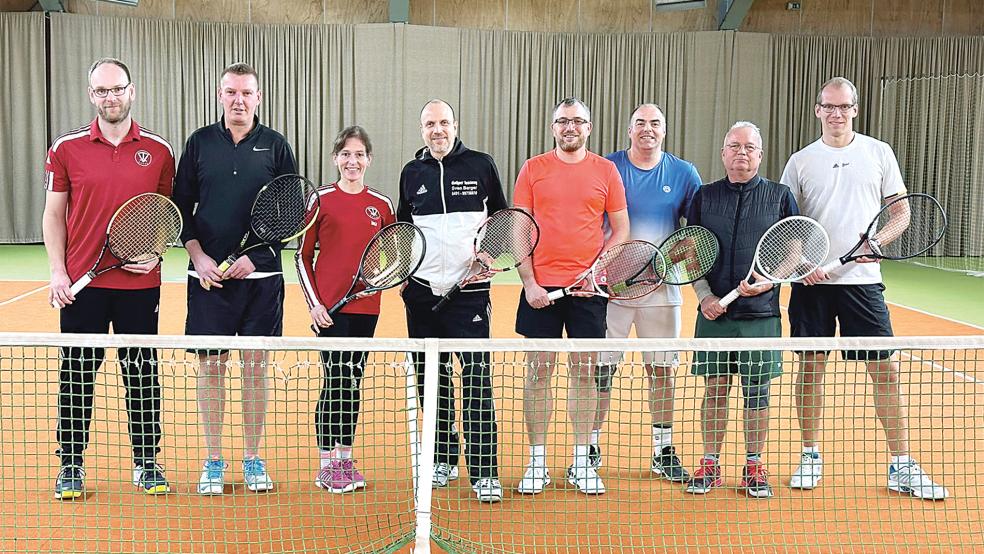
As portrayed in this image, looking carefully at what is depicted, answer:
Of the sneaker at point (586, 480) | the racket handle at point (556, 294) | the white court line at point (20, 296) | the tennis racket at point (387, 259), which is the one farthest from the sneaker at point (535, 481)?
the white court line at point (20, 296)

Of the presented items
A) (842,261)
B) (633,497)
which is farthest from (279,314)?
(842,261)

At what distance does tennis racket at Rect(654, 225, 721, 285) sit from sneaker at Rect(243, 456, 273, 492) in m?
2.03

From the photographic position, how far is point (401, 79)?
15781 mm

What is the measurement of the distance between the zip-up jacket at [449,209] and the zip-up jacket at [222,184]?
2.11ft

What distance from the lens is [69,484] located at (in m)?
3.99

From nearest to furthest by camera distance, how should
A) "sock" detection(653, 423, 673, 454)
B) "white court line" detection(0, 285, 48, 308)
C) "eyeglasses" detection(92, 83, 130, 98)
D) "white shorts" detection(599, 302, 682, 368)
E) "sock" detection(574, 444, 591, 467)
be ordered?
"eyeglasses" detection(92, 83, 130, 98) < "sock" detection(574, 444, 591, 467) < "sock" detection(653, 423, 673, 454) < "white shorts" detection(599, 302, 682, 368) < "white court line" detection(0, 285, 48, 308)

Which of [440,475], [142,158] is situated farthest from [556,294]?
[142,158]

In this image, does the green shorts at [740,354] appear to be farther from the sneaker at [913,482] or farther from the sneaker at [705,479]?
the sneaker at [913,482]

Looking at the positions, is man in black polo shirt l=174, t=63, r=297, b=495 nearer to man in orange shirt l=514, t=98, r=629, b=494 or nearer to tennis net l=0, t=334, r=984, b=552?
tennis net l=0, t=334, r=984, b=552

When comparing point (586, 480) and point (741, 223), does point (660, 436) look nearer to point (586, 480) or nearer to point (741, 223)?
point (586, 480)

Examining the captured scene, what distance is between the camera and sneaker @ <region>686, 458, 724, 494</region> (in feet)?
13.5

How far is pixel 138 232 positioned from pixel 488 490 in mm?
1904

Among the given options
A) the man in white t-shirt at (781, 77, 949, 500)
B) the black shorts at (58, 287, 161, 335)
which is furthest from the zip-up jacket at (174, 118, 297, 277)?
the man in white t-shirt at (781, 77, 949, 500)

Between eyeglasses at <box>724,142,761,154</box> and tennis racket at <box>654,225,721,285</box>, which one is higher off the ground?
eyeglasses at <box>724,142,761,154</box>
